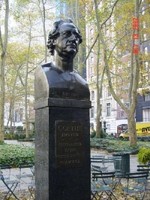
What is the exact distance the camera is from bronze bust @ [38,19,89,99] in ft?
18.8

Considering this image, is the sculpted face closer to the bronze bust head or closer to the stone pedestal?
the bronze bust head

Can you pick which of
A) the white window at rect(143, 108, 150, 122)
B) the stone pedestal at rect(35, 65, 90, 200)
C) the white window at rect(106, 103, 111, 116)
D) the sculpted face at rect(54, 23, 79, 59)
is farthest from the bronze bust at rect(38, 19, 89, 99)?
the white window at rect(106, 103, 111, 116)

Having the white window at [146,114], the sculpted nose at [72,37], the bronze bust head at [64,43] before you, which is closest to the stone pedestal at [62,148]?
the bronze bust head at [64,43]

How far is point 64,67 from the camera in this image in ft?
19.6

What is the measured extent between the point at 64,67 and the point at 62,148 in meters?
1.36

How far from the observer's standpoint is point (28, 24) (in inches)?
1357

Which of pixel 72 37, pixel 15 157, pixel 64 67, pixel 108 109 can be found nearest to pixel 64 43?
pixel 72 37

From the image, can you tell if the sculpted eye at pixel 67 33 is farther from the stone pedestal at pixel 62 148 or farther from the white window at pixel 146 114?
the white window at pixel 146 114

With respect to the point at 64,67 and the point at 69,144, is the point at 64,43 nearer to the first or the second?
the point at 64,67

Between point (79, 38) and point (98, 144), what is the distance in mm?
22158

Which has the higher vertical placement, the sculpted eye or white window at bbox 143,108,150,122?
white window at bbox 143,108,150,122

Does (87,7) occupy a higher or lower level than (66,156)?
higher

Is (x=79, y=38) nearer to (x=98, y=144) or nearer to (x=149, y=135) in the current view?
(x=98, y=144)

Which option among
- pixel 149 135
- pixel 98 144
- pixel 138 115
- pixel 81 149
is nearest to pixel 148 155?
pixel 81 149
